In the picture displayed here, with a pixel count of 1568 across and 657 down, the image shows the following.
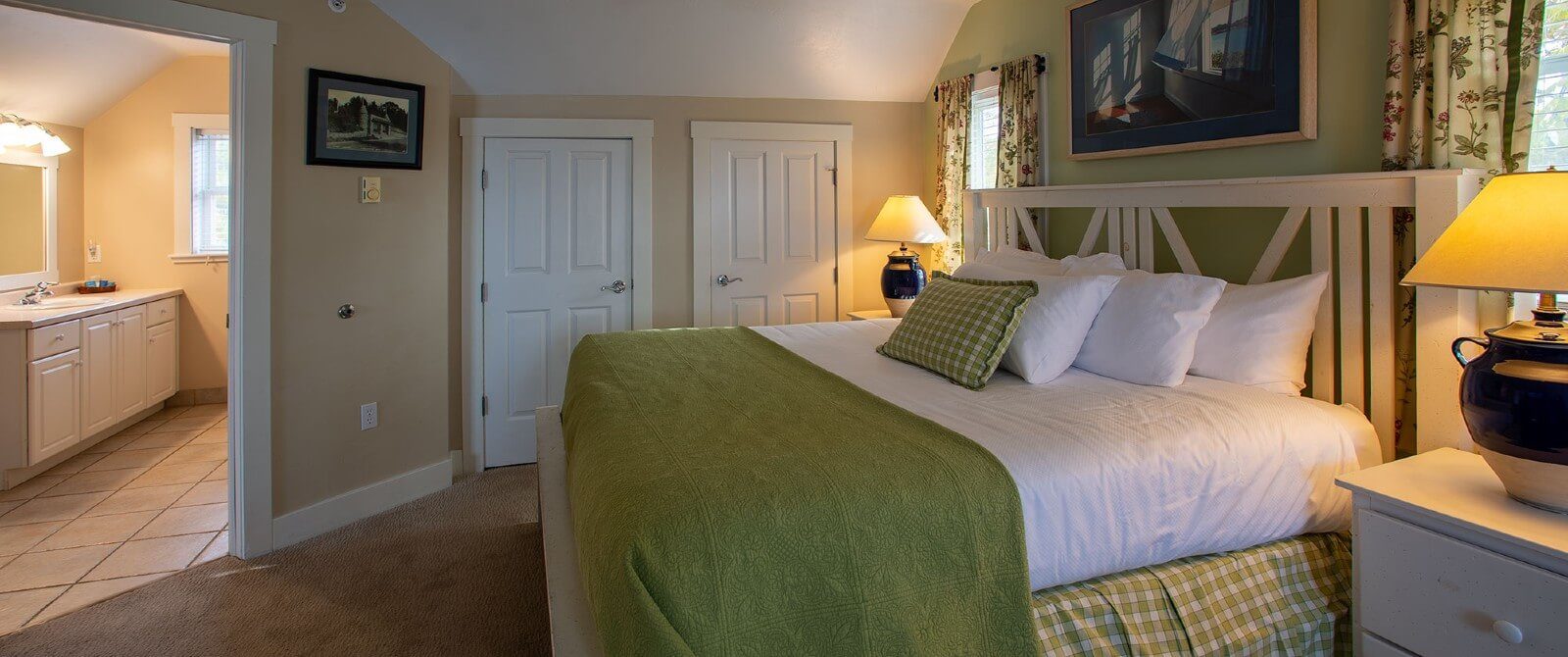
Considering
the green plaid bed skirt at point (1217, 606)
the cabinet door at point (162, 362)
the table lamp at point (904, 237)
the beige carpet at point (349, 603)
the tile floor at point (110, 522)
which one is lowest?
the beige carpet at point (349, 603)

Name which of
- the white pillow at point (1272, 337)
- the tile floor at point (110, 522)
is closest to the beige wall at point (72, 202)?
the tile floor at point (110, 522)

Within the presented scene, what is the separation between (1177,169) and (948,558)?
2042 millimetres

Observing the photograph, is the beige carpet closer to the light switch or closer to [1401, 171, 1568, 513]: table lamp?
the light switch

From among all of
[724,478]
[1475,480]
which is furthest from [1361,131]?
[724,478]

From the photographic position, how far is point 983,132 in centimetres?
418

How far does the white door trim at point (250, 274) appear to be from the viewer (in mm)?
3002

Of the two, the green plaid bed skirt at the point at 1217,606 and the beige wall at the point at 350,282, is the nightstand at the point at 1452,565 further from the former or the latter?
the beige wall at the point at 350,282

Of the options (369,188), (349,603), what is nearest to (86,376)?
(369,188)

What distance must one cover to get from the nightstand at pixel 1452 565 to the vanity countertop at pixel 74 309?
513 centimetres

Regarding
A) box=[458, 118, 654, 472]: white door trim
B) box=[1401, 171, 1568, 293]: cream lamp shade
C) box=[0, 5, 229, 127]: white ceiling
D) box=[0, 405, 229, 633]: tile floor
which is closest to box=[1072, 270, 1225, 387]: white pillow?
box=[1401, 171, 1568, 293]: cream lamp shade

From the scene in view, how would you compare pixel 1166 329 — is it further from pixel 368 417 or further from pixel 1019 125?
pixel 368 417

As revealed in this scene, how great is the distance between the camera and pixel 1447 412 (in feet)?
6.82

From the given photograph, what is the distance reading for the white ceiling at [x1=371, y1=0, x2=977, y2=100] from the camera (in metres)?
3.82

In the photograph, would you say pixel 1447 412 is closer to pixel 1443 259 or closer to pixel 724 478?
pixel 1443 259
